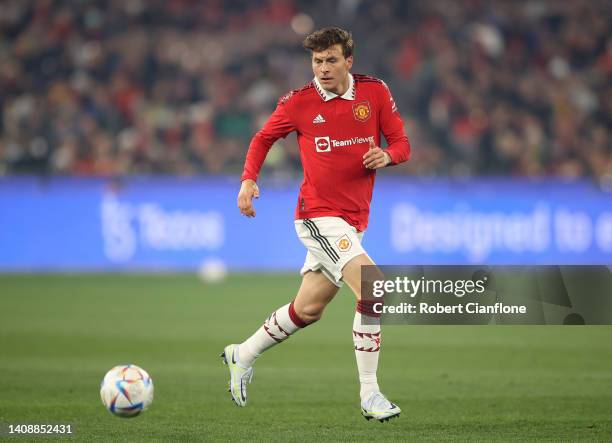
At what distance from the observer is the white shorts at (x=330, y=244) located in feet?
23.0

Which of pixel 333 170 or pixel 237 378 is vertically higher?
pixel 333 170

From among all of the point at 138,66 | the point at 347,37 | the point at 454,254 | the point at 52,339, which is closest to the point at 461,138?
the point at 454,254

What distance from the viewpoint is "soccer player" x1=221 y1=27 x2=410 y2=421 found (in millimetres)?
6996

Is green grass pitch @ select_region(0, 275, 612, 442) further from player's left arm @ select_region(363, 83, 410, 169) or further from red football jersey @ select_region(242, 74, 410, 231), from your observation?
player's left arm @ select_region(363, 83, 410, 169)

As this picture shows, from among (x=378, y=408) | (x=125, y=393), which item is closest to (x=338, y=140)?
(x=378, y=408)

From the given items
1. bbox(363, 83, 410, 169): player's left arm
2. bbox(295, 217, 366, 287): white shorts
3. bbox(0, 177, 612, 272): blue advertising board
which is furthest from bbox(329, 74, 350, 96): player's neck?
bbox(0, 177, 612, 272): blue advertising board

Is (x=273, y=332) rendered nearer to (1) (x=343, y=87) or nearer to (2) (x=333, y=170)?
(2) (x=333, y=170)

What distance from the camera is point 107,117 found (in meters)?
19.6

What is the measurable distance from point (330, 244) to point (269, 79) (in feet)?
46.6

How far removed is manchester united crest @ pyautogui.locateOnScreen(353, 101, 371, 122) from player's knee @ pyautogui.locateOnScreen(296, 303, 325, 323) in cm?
127

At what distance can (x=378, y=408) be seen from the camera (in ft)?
22.2

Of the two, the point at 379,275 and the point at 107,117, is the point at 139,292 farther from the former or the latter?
the point at 379,275

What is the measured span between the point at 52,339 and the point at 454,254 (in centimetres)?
828

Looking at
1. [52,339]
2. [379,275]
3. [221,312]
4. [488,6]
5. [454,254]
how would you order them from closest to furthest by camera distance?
[379,275]
[52,339]
[221,312]
[454,254]
[488,6]
